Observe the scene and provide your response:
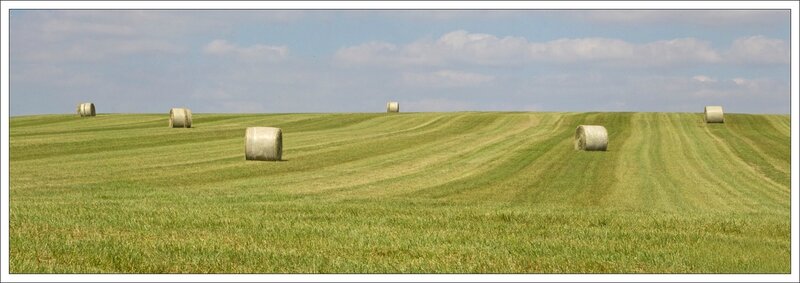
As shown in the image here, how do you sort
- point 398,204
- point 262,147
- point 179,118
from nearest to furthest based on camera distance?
point 398,204 → point 262,147 → point 179,118

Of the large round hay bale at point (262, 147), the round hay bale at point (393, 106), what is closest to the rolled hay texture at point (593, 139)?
the large round hay bale at point (262, 147)

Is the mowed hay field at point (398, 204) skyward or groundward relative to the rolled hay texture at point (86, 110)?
groundward

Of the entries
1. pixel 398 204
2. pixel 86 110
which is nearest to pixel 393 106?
pixel 86 110

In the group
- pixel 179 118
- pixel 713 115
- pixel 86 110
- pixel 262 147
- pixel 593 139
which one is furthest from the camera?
pixel 86 110

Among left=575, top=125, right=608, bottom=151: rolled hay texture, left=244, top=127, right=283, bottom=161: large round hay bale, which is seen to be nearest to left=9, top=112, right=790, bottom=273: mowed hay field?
left=575, top=125, right=608, bottom=151: rolled hay texture

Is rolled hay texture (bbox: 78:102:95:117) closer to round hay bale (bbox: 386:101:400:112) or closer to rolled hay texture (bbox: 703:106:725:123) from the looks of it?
round hay bale (bbox: 386:101:400:112)

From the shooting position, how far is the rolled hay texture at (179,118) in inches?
2338

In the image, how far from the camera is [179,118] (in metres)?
59.4

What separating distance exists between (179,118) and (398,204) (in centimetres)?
3995

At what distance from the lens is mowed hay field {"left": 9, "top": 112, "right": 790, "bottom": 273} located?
42.0 ft

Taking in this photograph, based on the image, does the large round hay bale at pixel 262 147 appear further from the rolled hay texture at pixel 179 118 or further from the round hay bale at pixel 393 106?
the round hay bale at pixel 393 106

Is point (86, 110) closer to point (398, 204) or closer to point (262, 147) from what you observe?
point (262, 147)

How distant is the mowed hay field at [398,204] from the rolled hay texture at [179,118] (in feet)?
15.2

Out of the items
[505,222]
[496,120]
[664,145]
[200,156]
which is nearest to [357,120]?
[496,120]
